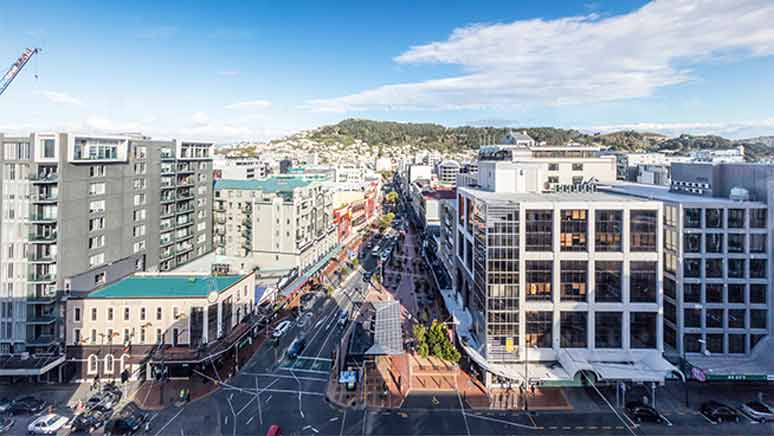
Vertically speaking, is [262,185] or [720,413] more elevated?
[262,185]

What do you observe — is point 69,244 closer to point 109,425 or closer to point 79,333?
point 79,333

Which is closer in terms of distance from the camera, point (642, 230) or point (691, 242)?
point (642, 230)

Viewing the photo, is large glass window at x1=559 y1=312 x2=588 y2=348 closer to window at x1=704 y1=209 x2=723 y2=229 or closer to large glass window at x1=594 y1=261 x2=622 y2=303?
large glass window at x1=594 y1=261 x2=622 y2=303

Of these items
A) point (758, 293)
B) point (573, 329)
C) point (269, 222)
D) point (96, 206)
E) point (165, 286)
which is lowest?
point (573, 329)

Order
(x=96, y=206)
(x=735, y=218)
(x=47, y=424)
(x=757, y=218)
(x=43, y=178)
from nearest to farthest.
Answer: (x=47, y=424), (x=757, y=218), (x=735, y=218), (x=43, y=178), (x=96, y=206)

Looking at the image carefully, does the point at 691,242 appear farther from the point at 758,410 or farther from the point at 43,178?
the point at 43,178

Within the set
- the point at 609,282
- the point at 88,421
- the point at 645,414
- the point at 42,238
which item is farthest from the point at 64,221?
the point at 645,414

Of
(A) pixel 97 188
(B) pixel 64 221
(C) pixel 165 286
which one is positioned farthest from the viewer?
(A) pixel 97 188
